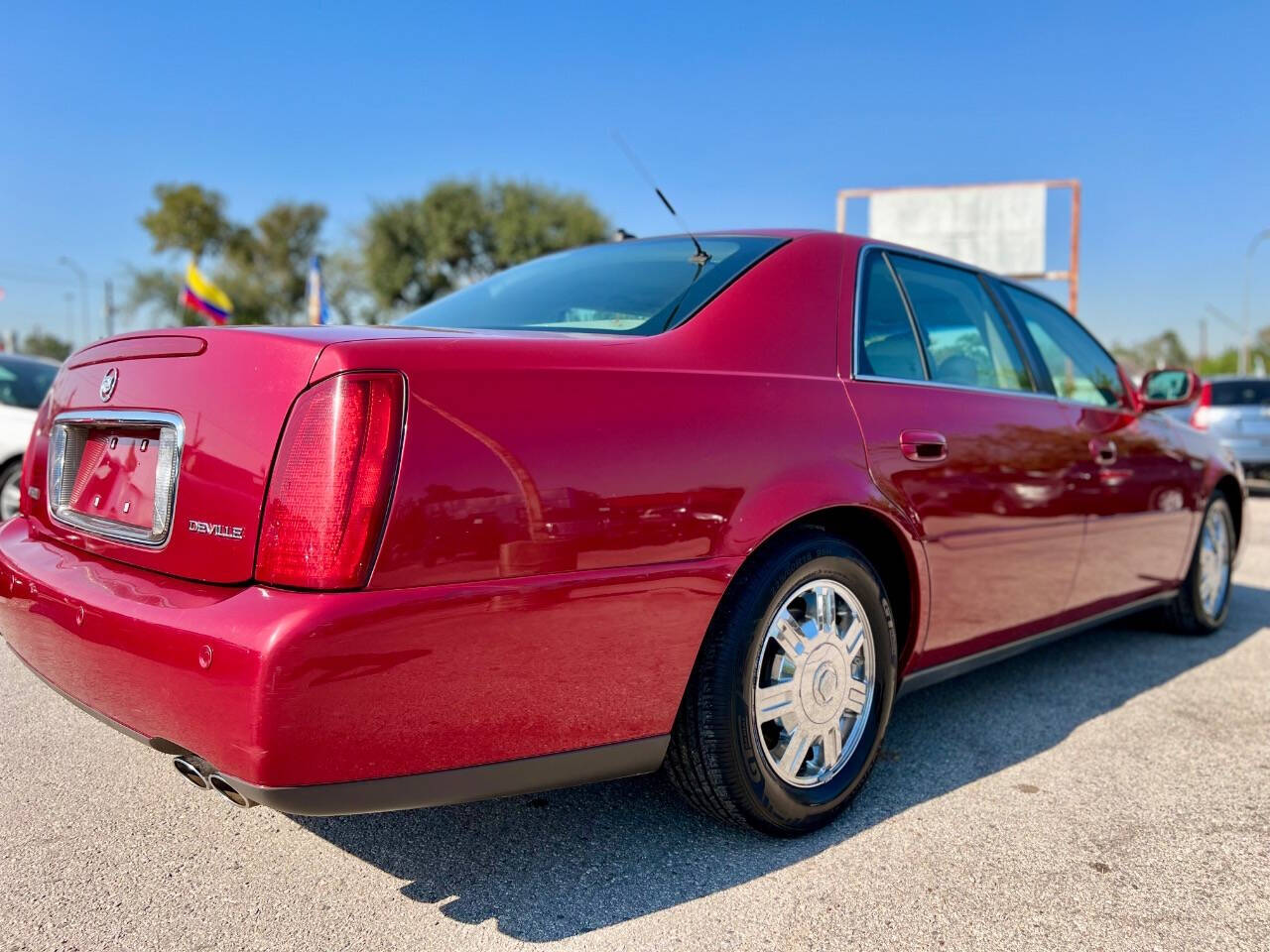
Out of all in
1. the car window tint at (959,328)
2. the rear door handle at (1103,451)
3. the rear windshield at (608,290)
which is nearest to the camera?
the rear windshield at (608,290)

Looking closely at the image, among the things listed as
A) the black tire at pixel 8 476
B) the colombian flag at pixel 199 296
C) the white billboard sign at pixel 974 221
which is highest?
the white billboard sign at pixel 974 221

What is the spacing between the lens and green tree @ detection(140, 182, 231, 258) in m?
41.2

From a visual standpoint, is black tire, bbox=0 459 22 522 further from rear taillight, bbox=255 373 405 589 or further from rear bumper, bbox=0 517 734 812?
rear taillight, bbox=255 373 405 589

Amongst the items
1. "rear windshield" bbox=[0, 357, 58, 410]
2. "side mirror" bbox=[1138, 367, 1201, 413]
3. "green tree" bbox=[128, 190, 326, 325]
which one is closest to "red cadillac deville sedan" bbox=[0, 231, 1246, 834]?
"side mirror" bbox=[1138, 367, 1201, 413]

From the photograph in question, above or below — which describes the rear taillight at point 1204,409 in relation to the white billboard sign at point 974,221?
below

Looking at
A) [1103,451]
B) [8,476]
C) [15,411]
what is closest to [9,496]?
[8,476]

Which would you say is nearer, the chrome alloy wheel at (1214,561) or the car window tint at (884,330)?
the car window tint at (884,330)

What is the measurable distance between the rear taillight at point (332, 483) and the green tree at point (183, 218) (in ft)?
143

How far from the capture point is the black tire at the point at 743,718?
221cm

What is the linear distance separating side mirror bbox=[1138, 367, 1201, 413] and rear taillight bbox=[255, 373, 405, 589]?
3422 mm

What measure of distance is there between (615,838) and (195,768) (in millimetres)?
987

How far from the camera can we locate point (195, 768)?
183cm

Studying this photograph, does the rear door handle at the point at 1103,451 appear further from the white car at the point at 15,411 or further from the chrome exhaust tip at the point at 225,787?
the white car at the point at 15,411

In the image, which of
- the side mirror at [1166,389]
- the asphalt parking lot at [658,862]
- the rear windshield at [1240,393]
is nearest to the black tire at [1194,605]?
the side mirror at [1166,389]
